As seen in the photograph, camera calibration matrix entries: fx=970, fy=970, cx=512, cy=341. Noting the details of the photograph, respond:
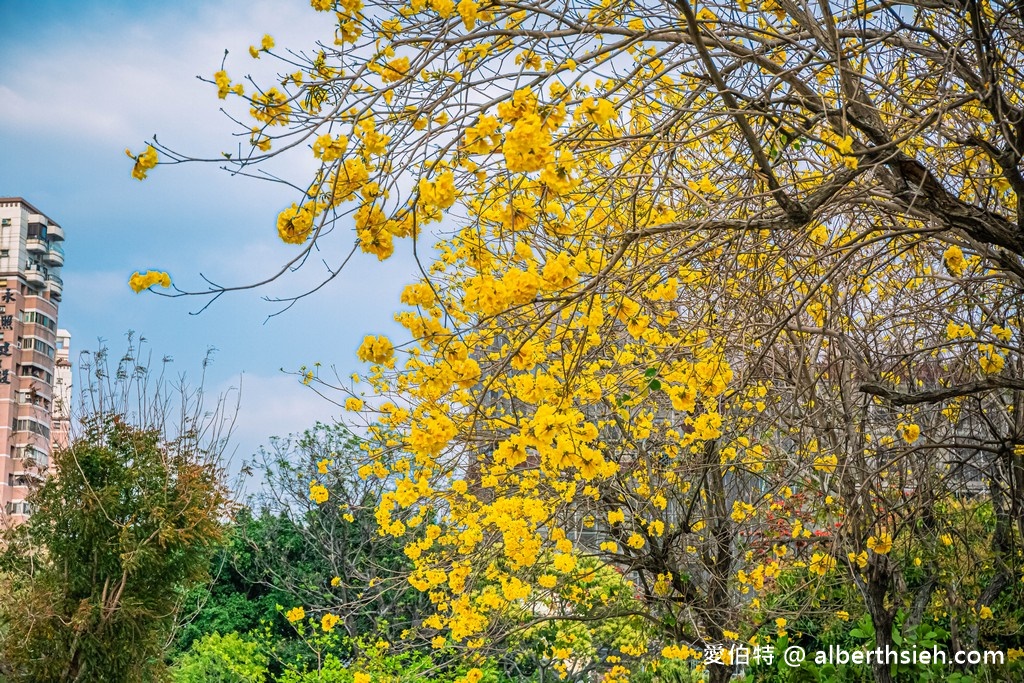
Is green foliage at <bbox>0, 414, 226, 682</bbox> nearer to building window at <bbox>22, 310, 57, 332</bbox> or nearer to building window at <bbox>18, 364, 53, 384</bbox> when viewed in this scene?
building window at <bbox>18, 364, 53, 384</bbox>

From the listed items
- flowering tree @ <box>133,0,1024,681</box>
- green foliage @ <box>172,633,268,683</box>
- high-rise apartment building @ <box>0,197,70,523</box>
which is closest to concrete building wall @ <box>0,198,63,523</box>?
high-rise apartment building @ <box>0,197,70,523</box>

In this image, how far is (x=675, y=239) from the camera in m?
3.58

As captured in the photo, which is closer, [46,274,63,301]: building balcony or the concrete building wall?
the concrete building wall

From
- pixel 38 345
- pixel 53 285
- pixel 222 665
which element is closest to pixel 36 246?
pixel 53 285

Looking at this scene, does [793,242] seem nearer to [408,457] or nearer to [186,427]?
[408,457]

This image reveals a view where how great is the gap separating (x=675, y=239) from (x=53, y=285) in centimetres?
3379

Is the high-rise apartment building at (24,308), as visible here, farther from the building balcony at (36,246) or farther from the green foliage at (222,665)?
the green foliage at (222,665)

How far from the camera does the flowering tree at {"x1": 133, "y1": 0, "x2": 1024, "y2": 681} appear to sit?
255 cm

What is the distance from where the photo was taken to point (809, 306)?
4812 mm

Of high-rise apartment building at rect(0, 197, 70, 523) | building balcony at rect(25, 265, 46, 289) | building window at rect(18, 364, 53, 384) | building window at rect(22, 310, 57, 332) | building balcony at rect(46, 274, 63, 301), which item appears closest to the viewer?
high-rise apartment building at rect(0, 197, 70, 523)

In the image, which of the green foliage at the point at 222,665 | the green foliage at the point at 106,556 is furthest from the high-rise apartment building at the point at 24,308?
the green foliage at the point at 106,556

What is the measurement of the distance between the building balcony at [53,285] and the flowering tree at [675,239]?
30.9 meters

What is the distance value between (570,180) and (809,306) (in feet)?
9.31

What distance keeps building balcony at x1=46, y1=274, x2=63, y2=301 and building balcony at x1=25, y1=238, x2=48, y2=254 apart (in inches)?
38.4
